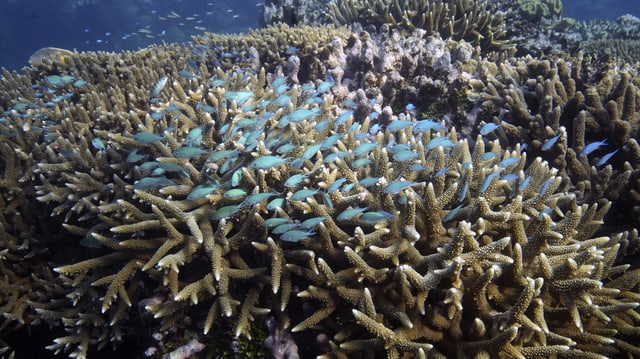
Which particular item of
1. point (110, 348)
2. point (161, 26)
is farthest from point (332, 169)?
point (161, 26)

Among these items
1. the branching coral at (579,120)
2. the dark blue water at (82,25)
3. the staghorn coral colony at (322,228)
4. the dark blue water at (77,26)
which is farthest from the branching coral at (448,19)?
the dark blue water at (77,26)

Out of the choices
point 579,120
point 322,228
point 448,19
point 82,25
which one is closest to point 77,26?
point 82,25

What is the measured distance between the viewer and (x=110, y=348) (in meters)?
3.82

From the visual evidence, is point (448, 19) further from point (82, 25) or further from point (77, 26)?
point (77, 26)

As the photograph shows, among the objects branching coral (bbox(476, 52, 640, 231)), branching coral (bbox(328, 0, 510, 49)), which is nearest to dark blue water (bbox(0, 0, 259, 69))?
branching coral (bbox(328, 0, 510, 49))

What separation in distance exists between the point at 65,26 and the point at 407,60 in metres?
40.1

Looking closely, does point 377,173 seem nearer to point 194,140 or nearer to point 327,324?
point 327,324

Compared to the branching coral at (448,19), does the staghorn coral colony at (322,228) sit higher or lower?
lower

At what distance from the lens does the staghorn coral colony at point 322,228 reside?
2.60m

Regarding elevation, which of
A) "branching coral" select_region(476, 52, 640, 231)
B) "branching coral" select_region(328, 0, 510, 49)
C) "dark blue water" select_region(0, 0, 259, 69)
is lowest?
"dark blue water" select_region(0, 0, 259, 69)

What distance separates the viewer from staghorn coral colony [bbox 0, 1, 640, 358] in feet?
8.52

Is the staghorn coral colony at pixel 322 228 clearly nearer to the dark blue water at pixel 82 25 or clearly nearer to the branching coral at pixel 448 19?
the branching coral at pixel 448 19

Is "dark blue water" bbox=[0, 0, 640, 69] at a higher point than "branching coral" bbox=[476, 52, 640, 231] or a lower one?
lower

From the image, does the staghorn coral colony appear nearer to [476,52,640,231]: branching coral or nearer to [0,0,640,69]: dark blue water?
[476,52,640,231]: branching coral
